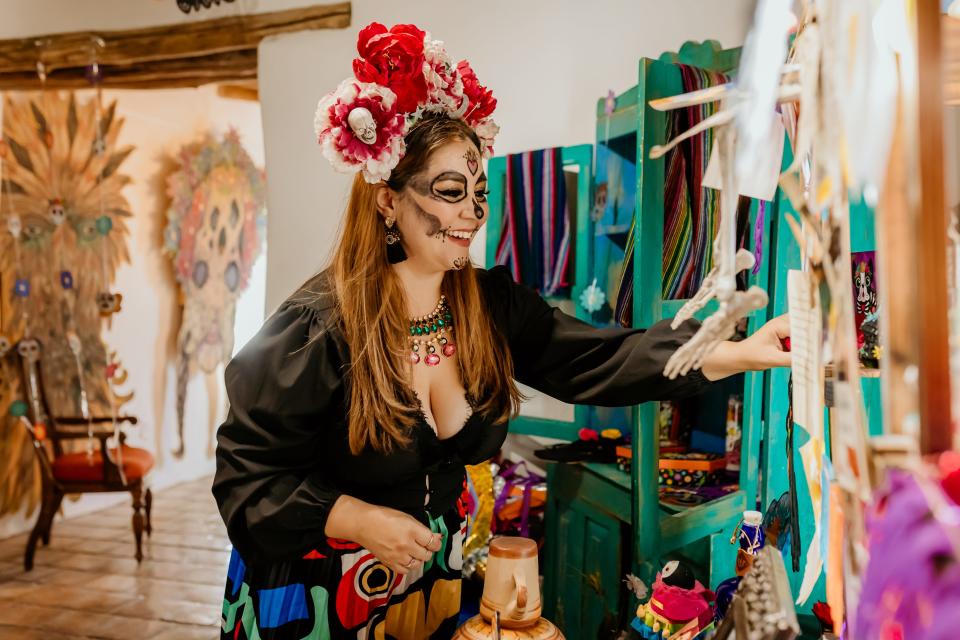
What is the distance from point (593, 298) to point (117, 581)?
2.54 metres

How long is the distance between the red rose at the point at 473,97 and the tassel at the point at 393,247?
0.84 ft

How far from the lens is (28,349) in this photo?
4.04 metres

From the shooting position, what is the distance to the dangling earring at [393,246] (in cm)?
143

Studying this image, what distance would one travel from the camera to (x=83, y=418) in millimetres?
4008

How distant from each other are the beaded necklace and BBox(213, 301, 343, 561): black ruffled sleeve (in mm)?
153

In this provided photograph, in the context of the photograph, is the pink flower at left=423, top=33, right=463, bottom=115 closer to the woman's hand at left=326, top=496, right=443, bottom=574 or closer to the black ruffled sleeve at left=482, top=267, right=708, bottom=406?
the black ruffled sleeve at left=482, top=267, right=708, bottom=406


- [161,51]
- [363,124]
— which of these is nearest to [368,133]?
[363,124]

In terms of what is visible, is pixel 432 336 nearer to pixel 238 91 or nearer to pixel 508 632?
pixel 508 632

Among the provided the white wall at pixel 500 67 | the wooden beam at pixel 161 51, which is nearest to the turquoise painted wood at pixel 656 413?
the white wall at pixel 500 67

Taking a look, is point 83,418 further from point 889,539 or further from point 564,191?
point 889,539

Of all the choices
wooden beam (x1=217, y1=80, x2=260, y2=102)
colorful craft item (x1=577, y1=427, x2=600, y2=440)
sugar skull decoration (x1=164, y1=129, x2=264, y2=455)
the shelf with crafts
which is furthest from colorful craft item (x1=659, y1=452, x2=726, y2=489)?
wooden beam (x1=217, y1=80, x2=260, y2=102)

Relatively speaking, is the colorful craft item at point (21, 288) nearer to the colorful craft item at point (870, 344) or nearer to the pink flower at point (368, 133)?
the pink flower at point (368, 133)

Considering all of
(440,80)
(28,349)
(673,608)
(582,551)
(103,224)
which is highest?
(103,224)

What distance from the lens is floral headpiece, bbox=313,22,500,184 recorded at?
1.32m
